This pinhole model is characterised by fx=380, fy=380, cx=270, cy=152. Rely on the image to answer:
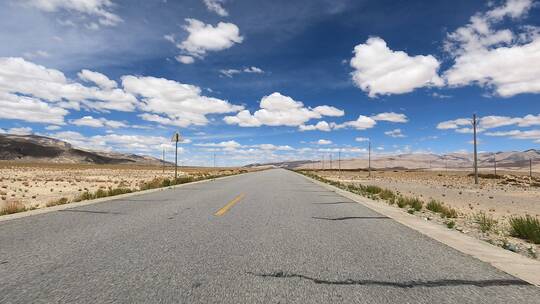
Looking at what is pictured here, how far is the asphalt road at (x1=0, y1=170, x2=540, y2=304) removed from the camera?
12.4 ft

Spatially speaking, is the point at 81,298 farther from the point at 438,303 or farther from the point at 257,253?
the point at 438,303

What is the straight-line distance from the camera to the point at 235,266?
187 inches

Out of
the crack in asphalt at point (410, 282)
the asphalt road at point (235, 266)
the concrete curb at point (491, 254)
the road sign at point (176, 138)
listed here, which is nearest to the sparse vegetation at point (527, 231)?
the concrete curb at point (491, 254)

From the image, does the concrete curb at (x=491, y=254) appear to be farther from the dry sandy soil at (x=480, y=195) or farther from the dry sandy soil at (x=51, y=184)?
the dry sandy soil at (x=51, y=184)

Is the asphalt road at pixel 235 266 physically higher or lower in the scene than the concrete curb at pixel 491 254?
higher

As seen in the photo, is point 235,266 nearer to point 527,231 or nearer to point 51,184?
point 527,231

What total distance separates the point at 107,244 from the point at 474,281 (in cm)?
513

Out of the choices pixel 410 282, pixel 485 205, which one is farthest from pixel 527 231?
pixel 485 205

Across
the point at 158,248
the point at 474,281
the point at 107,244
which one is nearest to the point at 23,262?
the point at 107,244

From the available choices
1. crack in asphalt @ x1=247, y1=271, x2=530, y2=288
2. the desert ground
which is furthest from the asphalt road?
the desert ground

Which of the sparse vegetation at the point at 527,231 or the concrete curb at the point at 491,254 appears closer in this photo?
the concrete curb at the point at 491,254

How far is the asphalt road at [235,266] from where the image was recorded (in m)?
3.77

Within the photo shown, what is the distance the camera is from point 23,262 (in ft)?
15.8

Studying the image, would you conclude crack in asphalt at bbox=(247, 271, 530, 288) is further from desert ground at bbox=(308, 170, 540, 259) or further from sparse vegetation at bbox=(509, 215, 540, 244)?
sparse vegetation at bbox=(509, 215, 540, 244)
